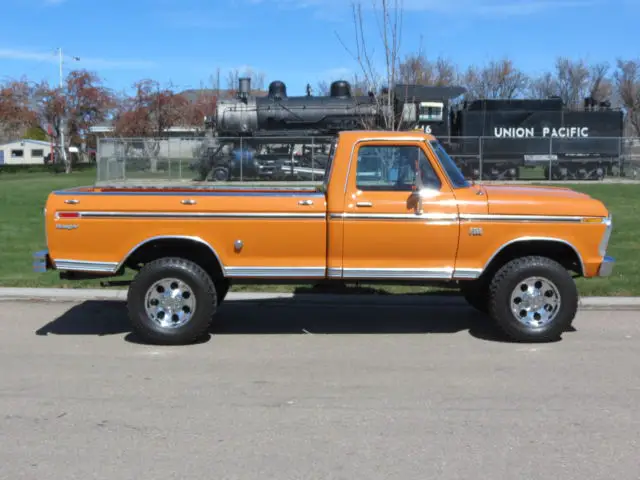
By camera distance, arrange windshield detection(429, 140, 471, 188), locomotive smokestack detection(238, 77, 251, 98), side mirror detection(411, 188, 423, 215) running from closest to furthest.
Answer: side mirror detection(411, 188, 423, 215) → windshield detection(429, 140, 471, 188) → locomotive smokestack detection(238, 77, 251, 98)

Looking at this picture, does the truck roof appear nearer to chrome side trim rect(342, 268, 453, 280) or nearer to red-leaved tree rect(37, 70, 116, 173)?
chrome side trim rect(342, 268, 453, 280)

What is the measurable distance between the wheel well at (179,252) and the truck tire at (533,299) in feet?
8.73

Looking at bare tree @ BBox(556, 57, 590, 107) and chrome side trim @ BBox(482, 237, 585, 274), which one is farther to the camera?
bare tree @ BBox(556, 57, 590, 107)

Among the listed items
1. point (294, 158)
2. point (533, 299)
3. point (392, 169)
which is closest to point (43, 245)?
point (392, 169)

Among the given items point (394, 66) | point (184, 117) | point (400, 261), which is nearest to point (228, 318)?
point (400, 261)

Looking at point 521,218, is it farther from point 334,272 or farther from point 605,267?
point 334,272

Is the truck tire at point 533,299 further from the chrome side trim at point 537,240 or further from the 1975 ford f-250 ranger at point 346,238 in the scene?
the chrome side trim at point 537,240

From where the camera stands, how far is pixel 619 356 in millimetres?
6449

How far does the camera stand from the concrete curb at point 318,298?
851 centimetres

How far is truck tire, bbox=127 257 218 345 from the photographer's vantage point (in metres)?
6.68

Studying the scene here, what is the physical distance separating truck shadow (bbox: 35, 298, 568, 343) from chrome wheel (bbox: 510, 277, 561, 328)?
0.38 meters

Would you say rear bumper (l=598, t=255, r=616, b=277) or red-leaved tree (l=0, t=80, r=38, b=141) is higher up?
red-leaved tree (l=0, t=80, r=38, b=141)

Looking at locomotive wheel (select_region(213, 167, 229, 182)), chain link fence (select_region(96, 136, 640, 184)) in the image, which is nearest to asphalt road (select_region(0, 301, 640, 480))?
chain link fence (select_region(96, 136, 640, 184))

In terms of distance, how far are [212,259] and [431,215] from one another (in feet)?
7.09
